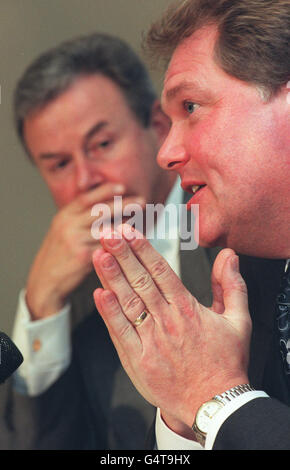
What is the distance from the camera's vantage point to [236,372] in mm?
688

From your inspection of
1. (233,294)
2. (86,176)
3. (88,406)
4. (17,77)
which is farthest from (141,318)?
Result: (17,77)

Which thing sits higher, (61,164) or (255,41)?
(255,41)

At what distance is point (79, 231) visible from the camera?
1187 mm

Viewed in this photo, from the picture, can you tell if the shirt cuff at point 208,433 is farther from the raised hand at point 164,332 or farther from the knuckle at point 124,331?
the knuckle at point 124,331

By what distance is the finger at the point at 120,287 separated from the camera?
0.68 metres

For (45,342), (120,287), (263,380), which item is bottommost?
(45,342)

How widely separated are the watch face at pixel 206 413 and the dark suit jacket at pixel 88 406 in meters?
0.34

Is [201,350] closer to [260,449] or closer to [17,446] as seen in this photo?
[260,449]

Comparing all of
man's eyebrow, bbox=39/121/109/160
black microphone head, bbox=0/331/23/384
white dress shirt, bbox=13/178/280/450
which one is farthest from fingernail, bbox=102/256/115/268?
man's eyebrow, bbox=39/121/109/160

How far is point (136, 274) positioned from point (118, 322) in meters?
0.06

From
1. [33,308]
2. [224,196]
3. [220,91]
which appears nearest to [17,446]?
[33,308]

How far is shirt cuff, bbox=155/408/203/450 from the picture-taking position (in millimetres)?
744

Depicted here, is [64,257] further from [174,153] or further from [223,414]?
[223,414]

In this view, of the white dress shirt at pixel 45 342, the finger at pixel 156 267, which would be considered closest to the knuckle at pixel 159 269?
the finger at pixel 156 267
